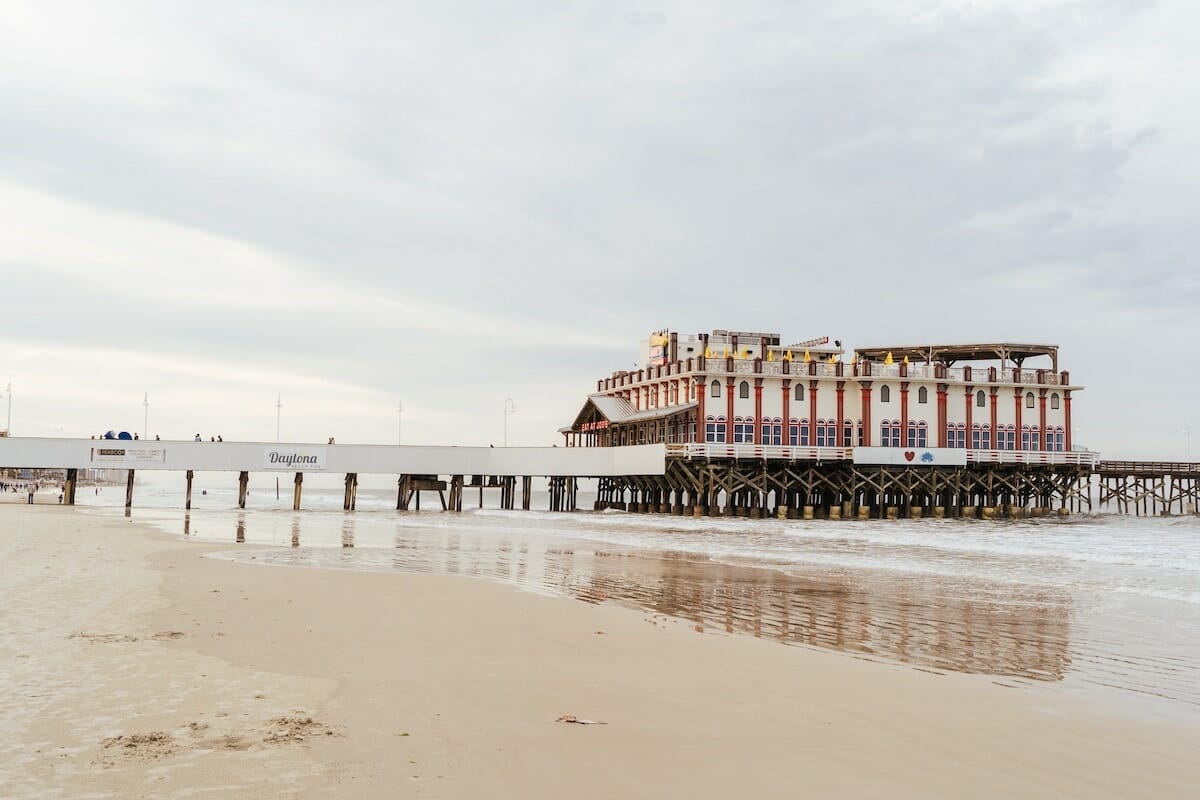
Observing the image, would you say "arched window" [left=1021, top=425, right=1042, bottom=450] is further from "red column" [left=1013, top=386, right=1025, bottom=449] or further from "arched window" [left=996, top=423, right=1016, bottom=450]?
"arched window" [left=996, top=423, right=1016, bottom=450]

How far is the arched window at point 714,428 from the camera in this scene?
184ft

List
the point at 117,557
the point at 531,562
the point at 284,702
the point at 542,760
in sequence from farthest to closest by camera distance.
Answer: the point at 531,562, the point at 117,557, the point at 284,702, the point at 542,760

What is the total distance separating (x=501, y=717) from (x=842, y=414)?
177 ft

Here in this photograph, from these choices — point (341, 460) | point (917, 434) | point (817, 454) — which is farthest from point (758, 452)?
point (341, 460)

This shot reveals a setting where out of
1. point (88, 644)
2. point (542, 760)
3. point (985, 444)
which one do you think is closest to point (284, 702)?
point (542, 760)

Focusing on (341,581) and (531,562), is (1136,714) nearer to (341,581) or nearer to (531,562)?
(341,581)

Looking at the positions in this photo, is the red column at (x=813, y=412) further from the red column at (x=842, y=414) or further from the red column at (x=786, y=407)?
the red column at (x=842, y=414)

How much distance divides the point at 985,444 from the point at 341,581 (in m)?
53.5

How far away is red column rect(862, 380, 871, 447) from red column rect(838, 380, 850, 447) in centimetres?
118

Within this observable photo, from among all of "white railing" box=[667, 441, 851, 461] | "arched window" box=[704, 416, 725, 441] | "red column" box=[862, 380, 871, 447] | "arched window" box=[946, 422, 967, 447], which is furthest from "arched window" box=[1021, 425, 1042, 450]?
"arched window" box=[704, 416, 725, 441]

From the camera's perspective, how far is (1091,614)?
14.6 metres

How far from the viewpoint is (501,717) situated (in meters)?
6.78

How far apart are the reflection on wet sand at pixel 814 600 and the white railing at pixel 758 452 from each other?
25411 millimetres

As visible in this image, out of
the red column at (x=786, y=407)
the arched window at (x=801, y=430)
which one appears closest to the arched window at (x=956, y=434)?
the arched window at (x=801, y=430)
